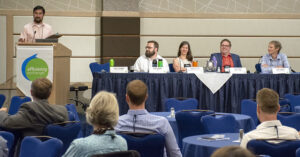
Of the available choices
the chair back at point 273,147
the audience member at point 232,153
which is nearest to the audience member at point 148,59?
the chair back at point 273,147

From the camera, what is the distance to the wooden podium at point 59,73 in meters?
6.84

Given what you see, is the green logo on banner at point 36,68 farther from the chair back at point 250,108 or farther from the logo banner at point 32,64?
the chair back at point 250,108

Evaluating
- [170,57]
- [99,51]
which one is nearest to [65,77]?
[99,51]

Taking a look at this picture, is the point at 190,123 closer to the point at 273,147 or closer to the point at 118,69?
the point at 273,147

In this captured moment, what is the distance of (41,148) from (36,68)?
12.4ft

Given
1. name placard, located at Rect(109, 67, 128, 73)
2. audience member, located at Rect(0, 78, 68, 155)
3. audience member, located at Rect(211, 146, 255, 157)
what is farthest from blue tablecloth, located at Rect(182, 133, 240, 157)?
name placard, located at Rect(109, 67, 128, 73)

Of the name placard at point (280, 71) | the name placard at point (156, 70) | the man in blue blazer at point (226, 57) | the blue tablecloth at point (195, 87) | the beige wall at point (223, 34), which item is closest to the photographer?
the blue tablecloth at point (195, 87)

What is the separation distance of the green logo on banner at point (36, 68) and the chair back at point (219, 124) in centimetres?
273

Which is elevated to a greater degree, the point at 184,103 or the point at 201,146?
the point at 184,103

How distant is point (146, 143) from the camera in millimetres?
3412

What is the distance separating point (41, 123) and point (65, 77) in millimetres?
3932

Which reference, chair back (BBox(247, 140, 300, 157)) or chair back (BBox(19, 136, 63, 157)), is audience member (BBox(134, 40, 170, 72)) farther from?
chair back (BBox(19, 136, 63, 157))

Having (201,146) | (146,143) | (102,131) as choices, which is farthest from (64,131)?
(102,131)

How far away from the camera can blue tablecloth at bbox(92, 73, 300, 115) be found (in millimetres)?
7844
